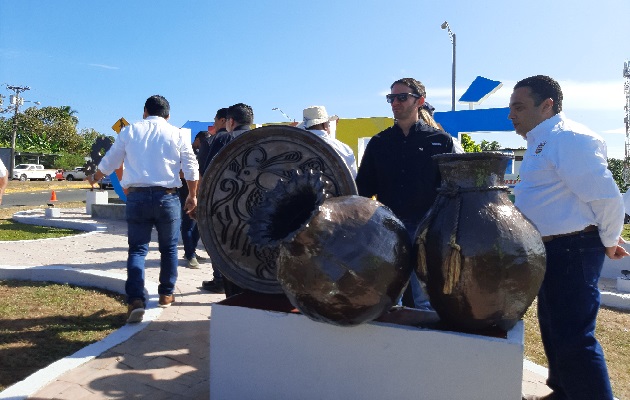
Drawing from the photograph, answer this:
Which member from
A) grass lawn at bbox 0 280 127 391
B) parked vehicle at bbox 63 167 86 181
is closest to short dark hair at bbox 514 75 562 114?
grass lawn at bbox 0 280 127 391

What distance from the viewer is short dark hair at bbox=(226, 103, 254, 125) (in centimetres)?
466

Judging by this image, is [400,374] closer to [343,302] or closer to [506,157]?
[343,302]

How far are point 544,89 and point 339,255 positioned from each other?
1.49 metres

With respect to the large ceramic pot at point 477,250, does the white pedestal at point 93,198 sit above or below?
below

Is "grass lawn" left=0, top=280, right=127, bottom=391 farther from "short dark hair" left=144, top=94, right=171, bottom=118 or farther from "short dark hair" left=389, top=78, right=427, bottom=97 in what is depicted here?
"short dark hair" left=389, top=78, right=427, bottom=97

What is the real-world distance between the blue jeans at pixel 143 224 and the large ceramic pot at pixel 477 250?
266cm

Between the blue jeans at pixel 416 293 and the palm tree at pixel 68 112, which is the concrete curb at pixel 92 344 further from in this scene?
the palm tree at pixel 68 112

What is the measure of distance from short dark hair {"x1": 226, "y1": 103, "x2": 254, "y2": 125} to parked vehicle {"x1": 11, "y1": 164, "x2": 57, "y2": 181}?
46.7m

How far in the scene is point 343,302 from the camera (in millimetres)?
2115

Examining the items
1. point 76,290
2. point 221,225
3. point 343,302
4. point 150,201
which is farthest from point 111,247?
point 343,302

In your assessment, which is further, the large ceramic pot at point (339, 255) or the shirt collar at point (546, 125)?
the shirt collar at point (546, 125)

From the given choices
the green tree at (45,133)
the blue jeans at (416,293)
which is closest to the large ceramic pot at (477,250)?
the blue jeans at (416,293)

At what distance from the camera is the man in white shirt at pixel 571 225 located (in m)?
2.40

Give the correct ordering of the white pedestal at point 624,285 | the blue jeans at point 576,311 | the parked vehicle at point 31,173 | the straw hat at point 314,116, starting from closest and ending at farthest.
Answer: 1. the blue jeans at point 576,311
2. the straw hat at point 314,116
3. the white pedestal at point 624,285
4. the parked vehicle at point 31,173
